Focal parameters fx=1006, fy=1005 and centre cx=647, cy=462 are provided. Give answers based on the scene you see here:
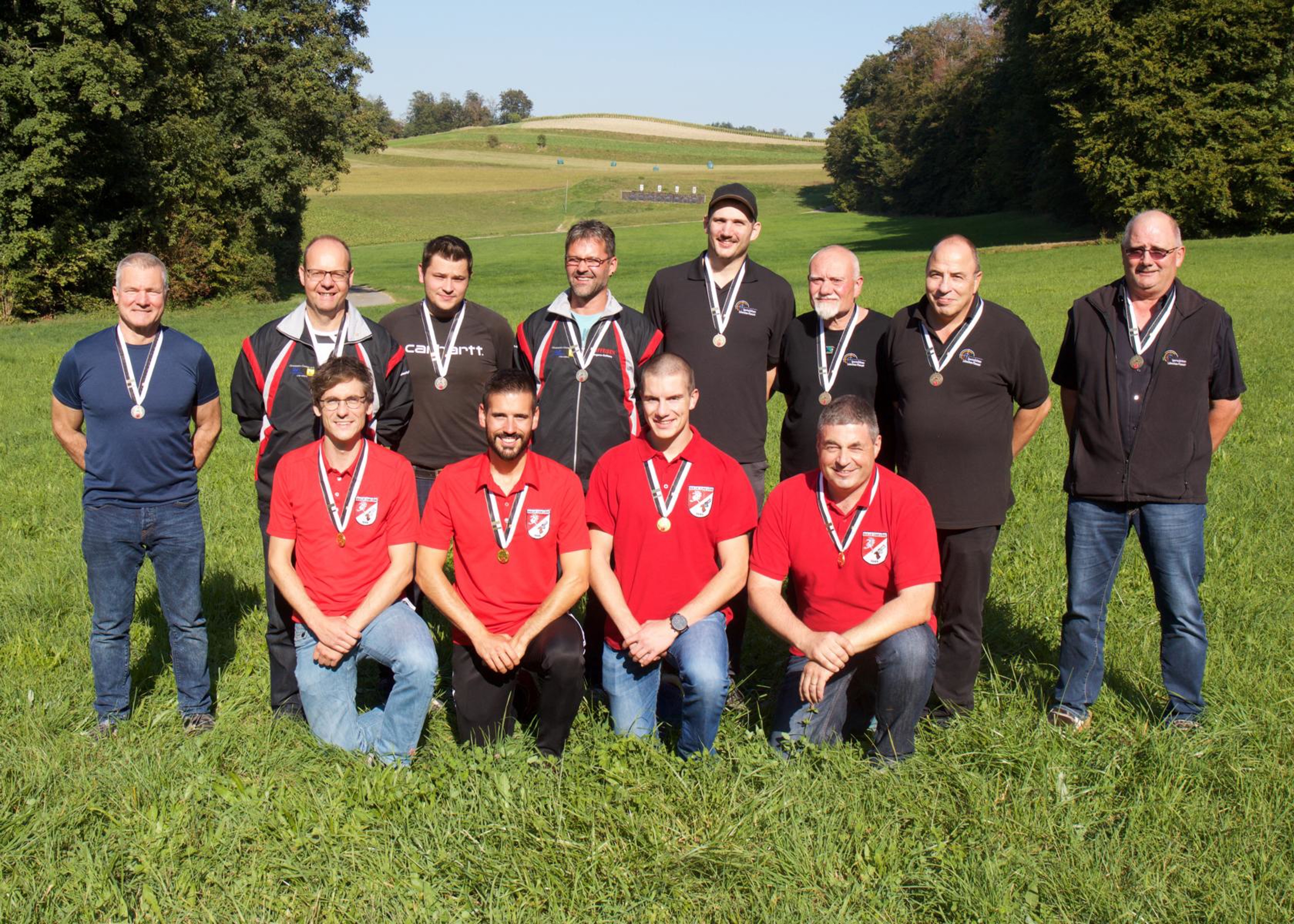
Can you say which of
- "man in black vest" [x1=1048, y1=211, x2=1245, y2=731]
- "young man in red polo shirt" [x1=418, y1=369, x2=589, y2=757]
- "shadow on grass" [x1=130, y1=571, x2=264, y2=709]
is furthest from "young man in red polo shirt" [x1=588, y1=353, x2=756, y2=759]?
"shadow on grass" [x1=130, y1=571, x2=264, y2=709]

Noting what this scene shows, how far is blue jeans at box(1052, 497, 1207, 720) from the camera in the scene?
4.93 metres

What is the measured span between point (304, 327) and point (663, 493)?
6.91 feet

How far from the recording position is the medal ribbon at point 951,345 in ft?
16.8

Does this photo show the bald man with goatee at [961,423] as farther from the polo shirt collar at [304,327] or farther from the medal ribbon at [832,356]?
the polo shirt collar at [304,327]

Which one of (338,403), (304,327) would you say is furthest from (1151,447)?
(304,327)

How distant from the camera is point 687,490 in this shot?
4984mm

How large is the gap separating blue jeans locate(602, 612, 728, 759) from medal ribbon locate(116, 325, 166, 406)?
264 centimetres

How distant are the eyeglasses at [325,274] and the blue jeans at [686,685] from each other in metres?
2.34

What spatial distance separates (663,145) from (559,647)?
128 m

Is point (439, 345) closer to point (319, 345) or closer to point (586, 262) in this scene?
point (319, 345)

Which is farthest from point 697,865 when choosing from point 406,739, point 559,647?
point 406,739

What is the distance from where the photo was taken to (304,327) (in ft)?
17.5

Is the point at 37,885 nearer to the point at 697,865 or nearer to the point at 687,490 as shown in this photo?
the point at 697,865

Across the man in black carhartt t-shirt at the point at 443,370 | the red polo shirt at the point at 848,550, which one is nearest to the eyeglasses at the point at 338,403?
the man in black carhartt t-shirt at the point at 443,370
